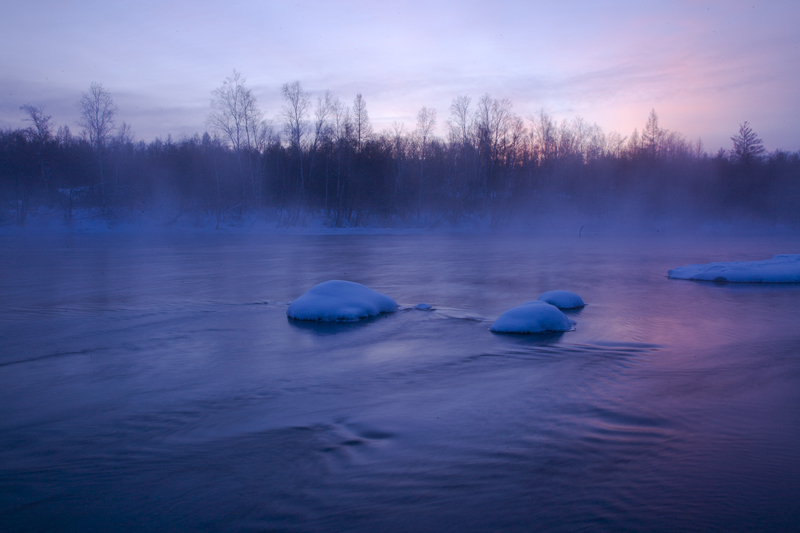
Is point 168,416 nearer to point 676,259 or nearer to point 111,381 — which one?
point 111,381

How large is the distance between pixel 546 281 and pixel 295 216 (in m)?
32.5

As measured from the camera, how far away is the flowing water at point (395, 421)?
2793mm

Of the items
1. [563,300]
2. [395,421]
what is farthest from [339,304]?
[395,421]

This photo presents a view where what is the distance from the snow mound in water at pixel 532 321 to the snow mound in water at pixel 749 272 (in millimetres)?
7722

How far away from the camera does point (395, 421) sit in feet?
13.1

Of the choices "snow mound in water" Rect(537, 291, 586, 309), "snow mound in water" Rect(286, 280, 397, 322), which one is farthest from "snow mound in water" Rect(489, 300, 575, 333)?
"snow mound in water" Rect(286, 280, 397, 322)

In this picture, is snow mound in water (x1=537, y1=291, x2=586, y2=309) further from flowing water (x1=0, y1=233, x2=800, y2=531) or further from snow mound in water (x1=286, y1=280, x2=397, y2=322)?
snow mound in water (x1=286, y1=280, x2=397, y2=322)

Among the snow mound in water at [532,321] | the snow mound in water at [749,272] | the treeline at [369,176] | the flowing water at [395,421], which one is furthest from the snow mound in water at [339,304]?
the treeline at [369,176]

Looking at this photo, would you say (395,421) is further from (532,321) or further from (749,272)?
(749,272)

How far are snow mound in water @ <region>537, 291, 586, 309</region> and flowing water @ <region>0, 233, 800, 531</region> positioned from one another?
44 centimetres

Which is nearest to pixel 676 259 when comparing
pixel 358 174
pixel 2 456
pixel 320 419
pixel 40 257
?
pixel 320 419

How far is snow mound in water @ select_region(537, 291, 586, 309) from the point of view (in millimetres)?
8758

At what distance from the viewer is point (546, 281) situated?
12.5 m

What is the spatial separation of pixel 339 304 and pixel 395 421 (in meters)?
4.20
